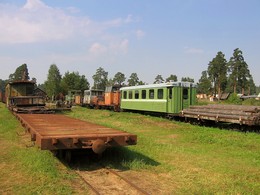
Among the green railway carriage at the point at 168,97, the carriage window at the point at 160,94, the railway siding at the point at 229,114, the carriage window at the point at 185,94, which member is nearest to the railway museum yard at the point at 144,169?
the railway siding at the point at 229,114

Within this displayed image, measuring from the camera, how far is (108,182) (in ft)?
19.4

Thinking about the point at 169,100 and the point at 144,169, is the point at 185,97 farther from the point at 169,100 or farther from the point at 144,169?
the point at 144,169

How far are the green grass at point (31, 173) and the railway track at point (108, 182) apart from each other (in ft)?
1.11

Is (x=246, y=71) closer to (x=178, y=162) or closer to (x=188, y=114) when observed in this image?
(x=188, y=114)

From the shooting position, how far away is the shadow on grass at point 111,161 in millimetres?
7039

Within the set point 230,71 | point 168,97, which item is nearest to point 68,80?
point 230,71

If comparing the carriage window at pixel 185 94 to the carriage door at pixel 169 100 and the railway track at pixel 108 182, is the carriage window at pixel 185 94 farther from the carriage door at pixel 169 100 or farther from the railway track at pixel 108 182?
the railway track at pixel 108 182

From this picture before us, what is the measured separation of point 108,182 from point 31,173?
180cm

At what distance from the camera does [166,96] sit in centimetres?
1936

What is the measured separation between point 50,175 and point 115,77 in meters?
128

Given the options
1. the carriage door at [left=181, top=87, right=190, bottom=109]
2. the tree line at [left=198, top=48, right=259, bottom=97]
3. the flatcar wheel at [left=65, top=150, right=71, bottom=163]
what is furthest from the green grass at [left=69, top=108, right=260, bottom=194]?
the tree line at [left=198, top=48, right=259, bottom=97]

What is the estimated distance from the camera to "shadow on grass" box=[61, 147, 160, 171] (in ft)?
23.1

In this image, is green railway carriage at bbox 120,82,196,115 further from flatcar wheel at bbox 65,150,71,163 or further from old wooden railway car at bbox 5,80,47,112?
flatcar wheel at bbox 65,150,71,163

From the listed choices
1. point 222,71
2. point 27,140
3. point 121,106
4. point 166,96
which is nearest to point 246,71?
point 222,71
